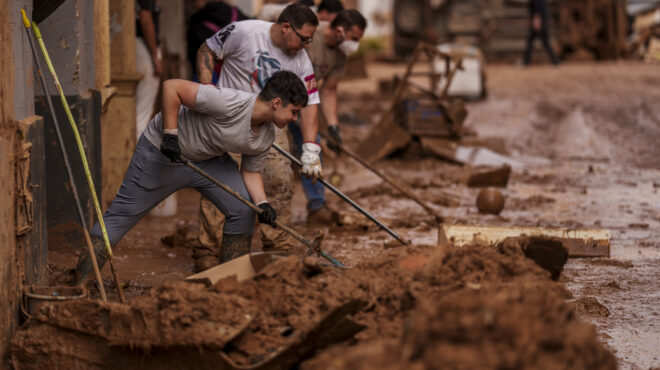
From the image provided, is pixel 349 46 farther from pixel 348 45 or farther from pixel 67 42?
pixel 67 42

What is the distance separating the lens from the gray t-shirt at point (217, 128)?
15.9 ft

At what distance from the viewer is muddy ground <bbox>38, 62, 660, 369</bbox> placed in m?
5.34

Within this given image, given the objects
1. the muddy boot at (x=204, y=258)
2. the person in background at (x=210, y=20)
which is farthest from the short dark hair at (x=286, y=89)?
the person in background at (x=210, y=20)

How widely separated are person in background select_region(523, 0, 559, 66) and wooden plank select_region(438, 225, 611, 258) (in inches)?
641

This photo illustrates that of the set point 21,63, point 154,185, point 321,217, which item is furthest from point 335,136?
point 21,63

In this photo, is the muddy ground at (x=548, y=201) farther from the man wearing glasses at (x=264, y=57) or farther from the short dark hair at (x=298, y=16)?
the short dark hair at (x=298, y=16)

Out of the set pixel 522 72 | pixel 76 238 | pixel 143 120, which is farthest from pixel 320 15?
pixel 522 72

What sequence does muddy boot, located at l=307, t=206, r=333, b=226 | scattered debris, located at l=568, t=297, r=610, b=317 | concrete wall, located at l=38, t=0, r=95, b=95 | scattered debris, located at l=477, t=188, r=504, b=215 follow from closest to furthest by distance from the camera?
scattered debris, located at l=568, t=297, r=610, b=317 → concrete wall, located at l=38, t=0, r=95, b=95 → muddy boot, located at l=307, t=206, r=333, b=226 → scattered debris, located at l=477, t=188, r=504, b=215

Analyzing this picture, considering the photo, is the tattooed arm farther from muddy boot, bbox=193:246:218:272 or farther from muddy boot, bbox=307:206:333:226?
muddy boot, bbox=307:206:333:226

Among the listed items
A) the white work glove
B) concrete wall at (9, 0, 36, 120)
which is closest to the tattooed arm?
the white work glove

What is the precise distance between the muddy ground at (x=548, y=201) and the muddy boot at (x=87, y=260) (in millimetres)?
490

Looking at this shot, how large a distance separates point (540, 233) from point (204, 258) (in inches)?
Result: 92.8

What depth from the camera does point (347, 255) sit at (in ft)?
21.7

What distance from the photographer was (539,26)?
71.5ft
